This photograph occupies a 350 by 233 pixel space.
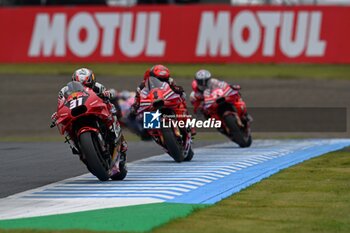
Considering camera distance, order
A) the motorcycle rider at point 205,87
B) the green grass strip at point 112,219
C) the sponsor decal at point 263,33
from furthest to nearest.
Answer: the sponsor decal at point 263,33
the motorcycle rider at point 205,87
the green grass strip at point 112,219

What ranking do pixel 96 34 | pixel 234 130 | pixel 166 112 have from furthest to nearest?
pixel 96 34, pixel 234 130, pixel 166 112

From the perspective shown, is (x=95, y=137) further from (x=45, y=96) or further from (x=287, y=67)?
(x=287, y=67)

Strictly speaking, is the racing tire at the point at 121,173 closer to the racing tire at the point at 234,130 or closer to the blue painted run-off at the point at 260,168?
the blue painted run-off at the point at 260,168

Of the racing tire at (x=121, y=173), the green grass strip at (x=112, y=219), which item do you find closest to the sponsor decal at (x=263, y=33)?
the racing tire at (x=121, y=173)

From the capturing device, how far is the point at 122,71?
40.9m

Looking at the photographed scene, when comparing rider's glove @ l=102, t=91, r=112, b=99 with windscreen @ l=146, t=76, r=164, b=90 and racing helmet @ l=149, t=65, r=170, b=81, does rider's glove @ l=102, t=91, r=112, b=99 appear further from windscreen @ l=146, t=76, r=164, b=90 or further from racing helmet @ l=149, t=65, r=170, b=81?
racing helmet @ l=149, t=65, r=170, b=81

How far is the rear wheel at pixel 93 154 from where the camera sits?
14820 mm

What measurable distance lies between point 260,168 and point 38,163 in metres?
4.03

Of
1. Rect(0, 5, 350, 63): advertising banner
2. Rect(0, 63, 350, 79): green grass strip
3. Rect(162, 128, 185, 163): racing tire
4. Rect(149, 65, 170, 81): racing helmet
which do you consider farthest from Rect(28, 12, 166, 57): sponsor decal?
Rect(162, 128, 185, 163): racing tire

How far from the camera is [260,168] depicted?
1769cm

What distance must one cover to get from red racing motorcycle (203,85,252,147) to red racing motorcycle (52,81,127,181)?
750 cm

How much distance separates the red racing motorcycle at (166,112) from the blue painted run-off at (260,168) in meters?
1.36

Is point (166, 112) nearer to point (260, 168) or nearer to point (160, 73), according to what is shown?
point (160, 73)

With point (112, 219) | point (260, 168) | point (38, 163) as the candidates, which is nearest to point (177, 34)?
point (38, 163)
